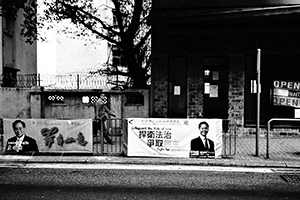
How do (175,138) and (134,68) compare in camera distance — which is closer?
(175,138)

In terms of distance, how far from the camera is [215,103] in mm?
13375

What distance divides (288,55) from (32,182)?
1031cm

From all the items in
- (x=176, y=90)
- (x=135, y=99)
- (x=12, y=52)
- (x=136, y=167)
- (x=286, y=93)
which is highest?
(x=12, y=52)

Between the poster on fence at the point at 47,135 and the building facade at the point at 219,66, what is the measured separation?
15.5 feet

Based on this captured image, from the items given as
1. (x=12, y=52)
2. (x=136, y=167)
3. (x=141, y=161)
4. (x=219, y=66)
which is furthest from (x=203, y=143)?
(x=12, y=52)

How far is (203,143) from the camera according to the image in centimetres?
901

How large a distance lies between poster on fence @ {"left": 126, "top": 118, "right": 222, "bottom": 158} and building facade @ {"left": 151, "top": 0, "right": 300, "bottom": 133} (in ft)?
14.5

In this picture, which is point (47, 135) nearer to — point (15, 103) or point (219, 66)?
point (15, 103)

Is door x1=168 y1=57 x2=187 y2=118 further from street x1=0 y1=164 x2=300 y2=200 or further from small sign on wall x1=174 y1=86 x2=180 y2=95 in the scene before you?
street x1=0 y1=164 x2=300 y2=200

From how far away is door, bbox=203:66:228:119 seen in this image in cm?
1330

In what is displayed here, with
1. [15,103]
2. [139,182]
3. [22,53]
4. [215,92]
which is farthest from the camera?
[22,53]

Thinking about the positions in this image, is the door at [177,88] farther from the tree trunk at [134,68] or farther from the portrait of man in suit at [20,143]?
the portrait of man in suit at [20,143]

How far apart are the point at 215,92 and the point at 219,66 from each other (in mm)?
1036

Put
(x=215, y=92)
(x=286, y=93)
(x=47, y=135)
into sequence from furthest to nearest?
(x=215, y=92) < (x=286, y=93) < (x=47, y=135)
